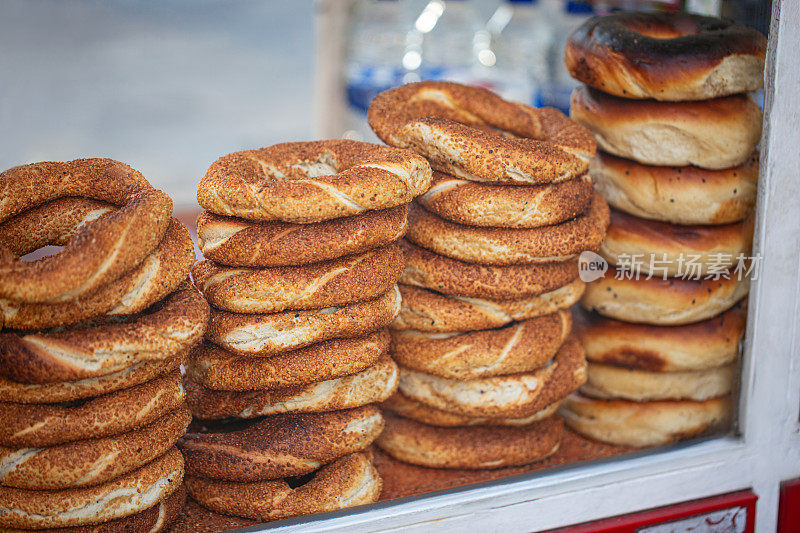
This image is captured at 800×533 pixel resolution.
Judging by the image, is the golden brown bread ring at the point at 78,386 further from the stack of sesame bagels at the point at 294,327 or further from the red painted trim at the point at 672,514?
the red painted trim at the point at 672,514

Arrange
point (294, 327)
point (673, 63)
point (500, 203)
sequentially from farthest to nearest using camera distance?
point (673, 63) → point (500, 203) → point (294, 327)

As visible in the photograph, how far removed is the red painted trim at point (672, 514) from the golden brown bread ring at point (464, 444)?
1.11ft

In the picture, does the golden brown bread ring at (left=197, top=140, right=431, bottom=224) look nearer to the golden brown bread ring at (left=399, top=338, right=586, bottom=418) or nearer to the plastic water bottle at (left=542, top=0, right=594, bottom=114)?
the golden brown bread ring at (left=399, top=338, right=586, bottom=418)

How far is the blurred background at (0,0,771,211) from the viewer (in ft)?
17.6

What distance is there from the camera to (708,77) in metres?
2.59

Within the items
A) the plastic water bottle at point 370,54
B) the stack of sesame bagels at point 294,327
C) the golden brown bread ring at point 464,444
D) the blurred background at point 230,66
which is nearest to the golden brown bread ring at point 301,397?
the stack of sesame bagels at point 294,327

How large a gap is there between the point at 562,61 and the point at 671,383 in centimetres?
386

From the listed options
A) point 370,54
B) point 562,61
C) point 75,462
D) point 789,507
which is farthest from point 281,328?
point 562,61

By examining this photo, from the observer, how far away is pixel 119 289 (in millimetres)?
1817

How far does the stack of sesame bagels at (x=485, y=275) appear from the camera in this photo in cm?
235

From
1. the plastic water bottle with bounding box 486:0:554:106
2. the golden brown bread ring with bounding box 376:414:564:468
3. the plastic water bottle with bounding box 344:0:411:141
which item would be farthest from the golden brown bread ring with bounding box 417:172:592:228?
the plastic water bottle with bounding box 486:0:554:106

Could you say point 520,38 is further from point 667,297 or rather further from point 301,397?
point 301,397

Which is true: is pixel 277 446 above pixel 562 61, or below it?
below

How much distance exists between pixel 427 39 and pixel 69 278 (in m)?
5.00
